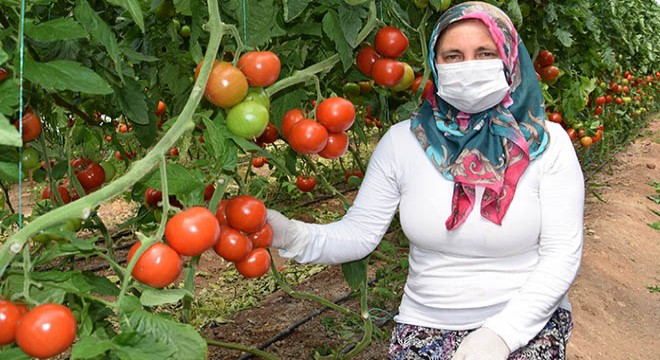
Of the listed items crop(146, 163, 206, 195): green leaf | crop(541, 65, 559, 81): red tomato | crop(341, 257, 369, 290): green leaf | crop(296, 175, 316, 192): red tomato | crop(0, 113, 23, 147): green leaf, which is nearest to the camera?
crop(0, 113, 23, 147): green leaf

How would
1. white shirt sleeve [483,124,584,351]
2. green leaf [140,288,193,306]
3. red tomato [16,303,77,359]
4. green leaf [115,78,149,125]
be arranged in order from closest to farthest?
red tomato [16,303,77,359], green leaf [140,288,193,306], green leaf [115,78,149,125], white shirt sleeve [483,124,584,351]

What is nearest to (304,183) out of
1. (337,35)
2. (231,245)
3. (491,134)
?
(491,134)

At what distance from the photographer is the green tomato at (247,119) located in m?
1.05

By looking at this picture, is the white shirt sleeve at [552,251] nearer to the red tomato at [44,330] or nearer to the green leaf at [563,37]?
the red tomato at [44,330]

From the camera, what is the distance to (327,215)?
4.84m

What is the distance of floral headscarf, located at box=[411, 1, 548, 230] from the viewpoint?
154 centimetres

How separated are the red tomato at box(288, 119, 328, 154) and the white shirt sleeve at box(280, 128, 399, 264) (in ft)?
1.47

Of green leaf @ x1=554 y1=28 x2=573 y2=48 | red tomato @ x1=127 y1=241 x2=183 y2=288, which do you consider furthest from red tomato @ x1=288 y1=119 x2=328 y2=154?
green leaf @ x1=554 y1=28 x2=573 y2=48

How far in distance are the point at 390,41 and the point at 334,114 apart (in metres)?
0.31

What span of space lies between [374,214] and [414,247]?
14 cm

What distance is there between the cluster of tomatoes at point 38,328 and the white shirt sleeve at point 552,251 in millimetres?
1009

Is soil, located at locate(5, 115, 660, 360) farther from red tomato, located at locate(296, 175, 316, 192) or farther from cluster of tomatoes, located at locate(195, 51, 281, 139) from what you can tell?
cluster of tomatoes, located at locate(195, 51, 281, 139)

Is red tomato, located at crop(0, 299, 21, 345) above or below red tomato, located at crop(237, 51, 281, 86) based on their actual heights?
below

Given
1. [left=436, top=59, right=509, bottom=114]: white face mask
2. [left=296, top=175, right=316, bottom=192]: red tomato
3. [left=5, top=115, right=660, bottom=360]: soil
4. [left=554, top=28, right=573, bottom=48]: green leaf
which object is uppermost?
[left=436, top=59, right=509, bottom=114]: white face mask
